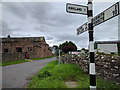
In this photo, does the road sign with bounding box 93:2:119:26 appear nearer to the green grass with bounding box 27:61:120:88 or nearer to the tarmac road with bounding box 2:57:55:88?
the green grass with bounding box 27:61:120:88

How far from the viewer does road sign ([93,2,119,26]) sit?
2.63 m

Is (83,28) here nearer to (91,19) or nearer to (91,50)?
(91,19)

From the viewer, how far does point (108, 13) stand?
2812 millimetres

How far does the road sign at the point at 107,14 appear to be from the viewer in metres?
2.63

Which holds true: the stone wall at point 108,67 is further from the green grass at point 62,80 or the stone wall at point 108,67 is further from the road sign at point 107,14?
the road sign at point 107,14

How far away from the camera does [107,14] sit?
2.83m

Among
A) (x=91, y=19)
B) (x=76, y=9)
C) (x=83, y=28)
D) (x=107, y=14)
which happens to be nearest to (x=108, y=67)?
(x=83, y=28)

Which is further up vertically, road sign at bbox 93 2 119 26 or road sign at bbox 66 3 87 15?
road sign at bbox 66 3 87 15

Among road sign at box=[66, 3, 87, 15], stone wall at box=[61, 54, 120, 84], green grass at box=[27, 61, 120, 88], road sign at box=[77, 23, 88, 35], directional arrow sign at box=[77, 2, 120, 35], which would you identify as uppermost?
road sign at box=[66, 3, 87, 15]

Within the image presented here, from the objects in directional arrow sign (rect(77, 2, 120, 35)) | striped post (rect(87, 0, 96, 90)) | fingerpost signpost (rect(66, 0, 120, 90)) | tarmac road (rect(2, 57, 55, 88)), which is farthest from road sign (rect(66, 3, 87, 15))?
tarmac road (rect(2, 57, 55, 88))

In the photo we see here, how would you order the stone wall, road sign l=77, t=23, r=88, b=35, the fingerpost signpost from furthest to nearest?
A: the stone wall, road sign l=77, t=23, r=88, b=35, the fingerpost signpost

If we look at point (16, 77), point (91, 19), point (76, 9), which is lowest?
point (16, 77)

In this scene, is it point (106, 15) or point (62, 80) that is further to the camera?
point (62, 80)

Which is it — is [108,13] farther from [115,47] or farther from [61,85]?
[115,47]
